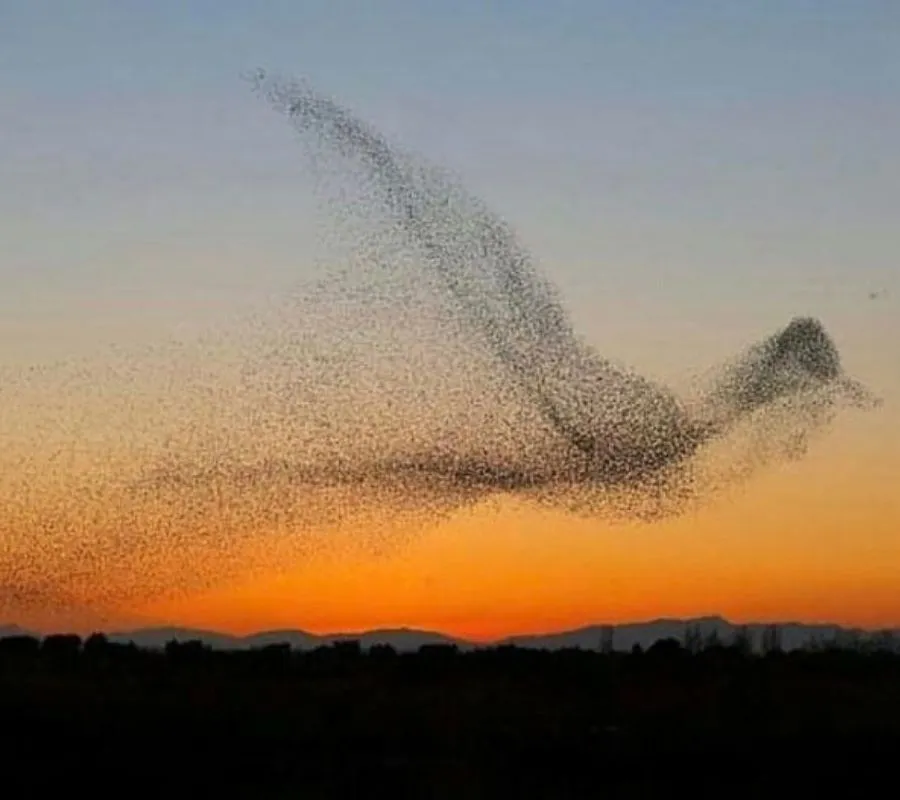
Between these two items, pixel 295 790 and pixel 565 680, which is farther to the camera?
pixel 565 680

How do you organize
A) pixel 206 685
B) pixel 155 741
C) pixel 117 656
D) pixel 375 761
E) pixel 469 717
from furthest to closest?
pixel 117 656, pixel 206 685, pixel 469 717, pixel 155 741, pixel 375 761

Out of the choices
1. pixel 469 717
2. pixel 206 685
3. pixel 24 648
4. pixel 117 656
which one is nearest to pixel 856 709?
pixel 469 717

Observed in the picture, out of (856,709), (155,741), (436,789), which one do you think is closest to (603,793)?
(436,789)

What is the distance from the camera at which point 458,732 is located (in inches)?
1465

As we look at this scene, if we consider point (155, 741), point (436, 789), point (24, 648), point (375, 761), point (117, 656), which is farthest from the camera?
point (24, 648)

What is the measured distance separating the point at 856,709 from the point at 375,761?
44.5 ft

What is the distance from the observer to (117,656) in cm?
6812

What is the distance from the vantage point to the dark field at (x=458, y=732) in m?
31.4

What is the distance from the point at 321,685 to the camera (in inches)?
2025

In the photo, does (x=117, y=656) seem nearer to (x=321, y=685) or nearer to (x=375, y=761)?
(x=321, y=685)

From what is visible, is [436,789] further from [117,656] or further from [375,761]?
[117,656]

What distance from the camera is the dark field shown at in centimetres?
3142

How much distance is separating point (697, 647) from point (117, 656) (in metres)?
19.6

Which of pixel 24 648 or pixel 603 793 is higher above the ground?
pixel 24 648
